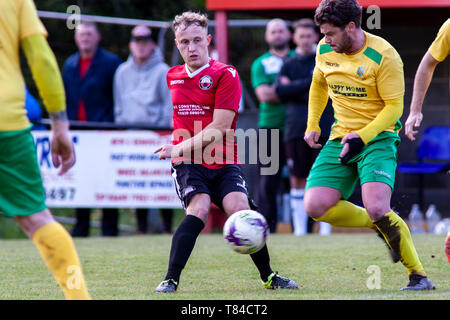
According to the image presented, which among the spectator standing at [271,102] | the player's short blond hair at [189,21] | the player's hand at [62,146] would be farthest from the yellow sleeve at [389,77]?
the spectator standing at [271,102]

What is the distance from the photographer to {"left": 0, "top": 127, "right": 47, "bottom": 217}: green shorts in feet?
14.1

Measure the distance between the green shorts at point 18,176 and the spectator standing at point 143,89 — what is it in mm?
7232

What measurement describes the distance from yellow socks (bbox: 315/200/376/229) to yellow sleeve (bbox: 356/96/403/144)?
2.23 feet

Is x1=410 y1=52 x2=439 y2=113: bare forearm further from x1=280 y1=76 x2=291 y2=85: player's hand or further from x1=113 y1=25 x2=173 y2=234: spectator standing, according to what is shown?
x1=113 y1=25 x2=173 y2=234: spectator standing

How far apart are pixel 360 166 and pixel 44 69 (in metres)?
2.69

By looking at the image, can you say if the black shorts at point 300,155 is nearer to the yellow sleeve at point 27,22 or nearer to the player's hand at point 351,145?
the player's hand at point 351,145

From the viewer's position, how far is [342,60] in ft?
19.9

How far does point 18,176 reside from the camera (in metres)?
4.29

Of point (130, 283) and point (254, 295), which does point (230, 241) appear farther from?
point (130, 283)

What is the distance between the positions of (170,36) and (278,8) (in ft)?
7.95

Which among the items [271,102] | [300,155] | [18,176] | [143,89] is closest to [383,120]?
[18,176]

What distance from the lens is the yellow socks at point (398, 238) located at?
584 centimetres

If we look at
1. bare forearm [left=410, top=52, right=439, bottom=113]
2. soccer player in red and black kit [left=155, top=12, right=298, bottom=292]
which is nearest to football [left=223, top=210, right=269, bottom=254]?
soccer player in red and black kit [left=155, top=12, right=298, bottom=292]

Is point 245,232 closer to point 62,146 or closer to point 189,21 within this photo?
point 189,21
